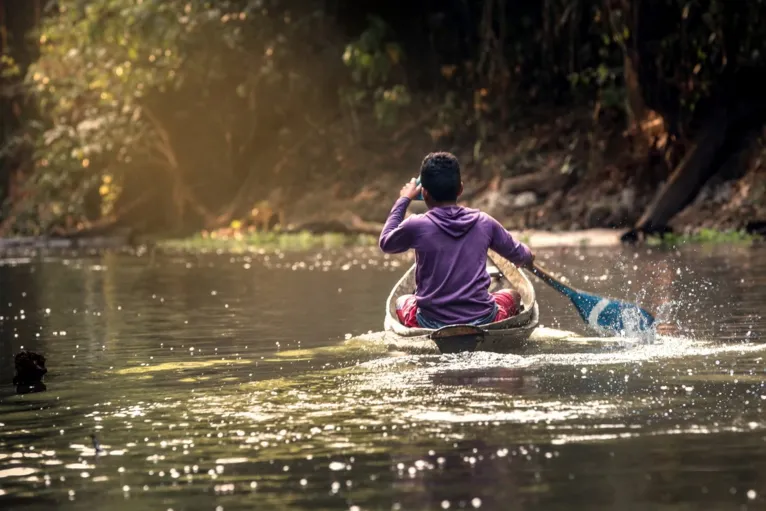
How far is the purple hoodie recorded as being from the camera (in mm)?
10812

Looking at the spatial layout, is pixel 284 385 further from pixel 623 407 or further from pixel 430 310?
pixel 623 407

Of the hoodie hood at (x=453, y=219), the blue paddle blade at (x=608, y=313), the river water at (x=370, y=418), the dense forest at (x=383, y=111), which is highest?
the dense forest at (x=383, y=111)

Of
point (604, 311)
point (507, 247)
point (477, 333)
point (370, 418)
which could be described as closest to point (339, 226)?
point (604, 311)

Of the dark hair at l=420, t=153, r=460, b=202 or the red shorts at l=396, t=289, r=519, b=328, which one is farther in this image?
the red shorts at l=396, t=289, r=519, b=328

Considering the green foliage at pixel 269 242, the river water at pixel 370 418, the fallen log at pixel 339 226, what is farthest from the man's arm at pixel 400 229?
the fallen log at pixel 339 226

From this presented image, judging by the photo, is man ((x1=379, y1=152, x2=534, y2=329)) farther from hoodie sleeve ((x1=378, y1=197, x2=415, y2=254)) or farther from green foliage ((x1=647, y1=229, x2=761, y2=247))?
green foliage ((x1=647, y1=229, x2=761, y2=247))

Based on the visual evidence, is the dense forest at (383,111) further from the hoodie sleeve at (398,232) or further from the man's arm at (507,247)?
the hoodie sleeve at (398,232)

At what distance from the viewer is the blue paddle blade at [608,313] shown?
12.1m

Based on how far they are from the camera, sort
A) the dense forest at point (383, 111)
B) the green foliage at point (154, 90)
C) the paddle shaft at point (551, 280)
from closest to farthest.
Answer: the paddle shaft at point (551, 280)
the dense forest at point (383, 111)
the green foliage at point (154, 90)

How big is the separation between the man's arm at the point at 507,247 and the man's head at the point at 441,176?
1.29 ft

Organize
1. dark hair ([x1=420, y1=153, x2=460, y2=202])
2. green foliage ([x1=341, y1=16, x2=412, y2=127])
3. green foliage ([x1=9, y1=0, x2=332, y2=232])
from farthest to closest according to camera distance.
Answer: green foliage ([x1=9, y1=0, x2=332, y2=232]), green foliage ([x1=341, y1=16, x2=412, y2=127]), dark hair ([x1=420, y1=153, x2=460, y2=202])

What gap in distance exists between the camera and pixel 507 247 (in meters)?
11.1

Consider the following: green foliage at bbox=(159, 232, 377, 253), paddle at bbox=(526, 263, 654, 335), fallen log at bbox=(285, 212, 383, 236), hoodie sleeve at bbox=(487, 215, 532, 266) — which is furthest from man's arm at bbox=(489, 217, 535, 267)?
fallen log at bbox=(285, 212, 383, 236)

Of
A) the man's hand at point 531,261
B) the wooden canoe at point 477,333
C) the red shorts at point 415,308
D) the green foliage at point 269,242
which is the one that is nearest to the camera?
the wooden canoe at point 477,333
